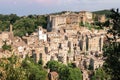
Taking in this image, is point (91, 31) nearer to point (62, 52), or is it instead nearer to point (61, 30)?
point (61, 30)

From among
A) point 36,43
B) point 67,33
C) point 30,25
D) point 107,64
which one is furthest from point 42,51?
point 107,64

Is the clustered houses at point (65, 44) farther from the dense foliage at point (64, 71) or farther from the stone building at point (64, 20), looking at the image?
the dense foliage at point (64, 71)

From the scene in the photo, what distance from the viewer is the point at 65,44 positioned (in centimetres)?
4834

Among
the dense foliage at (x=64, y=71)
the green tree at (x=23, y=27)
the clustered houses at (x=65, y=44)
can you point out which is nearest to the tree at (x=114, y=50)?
the dense foliage at (x=64, y=71)

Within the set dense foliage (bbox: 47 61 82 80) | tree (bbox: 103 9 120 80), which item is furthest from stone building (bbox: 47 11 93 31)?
tree (bbox: 103 9 120 80)

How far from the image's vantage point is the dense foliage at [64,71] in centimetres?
3725

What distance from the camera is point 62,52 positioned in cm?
4519

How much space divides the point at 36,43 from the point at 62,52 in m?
4.13

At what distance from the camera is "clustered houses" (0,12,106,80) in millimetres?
43219

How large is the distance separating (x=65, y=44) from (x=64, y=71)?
10586 millimetres

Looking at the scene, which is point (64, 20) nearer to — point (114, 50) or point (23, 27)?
point (23, 27)

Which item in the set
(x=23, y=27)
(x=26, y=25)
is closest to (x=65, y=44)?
(x=23, y=27)

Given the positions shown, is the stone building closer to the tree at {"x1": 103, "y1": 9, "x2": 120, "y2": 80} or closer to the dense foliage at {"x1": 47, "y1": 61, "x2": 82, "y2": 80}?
the dense foliage at {"x1": 47, "y1": 61, "x2": 82, "y2": 80}

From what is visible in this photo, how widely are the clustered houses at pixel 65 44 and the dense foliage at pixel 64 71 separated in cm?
99
